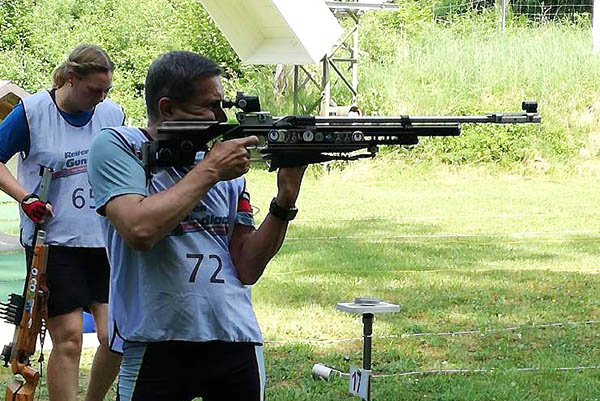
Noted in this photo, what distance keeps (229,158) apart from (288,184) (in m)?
0.30

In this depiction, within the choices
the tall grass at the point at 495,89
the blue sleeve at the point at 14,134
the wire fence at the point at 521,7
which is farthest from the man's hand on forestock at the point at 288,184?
the wire fence at the point at 521,7

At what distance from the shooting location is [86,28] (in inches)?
1230

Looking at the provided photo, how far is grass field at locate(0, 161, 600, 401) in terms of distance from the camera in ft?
20.4

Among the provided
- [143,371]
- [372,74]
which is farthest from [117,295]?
[372,74]

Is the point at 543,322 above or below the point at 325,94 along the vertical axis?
below

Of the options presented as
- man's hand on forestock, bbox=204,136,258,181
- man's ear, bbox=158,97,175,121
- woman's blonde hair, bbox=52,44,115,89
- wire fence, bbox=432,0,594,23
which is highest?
wire fence, bbox=432,0,594,23

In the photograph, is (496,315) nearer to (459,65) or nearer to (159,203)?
(159,203)

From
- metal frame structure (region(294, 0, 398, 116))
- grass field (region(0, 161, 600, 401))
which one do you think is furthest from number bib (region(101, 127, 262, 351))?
metal frame structure (region(294, 0, 398, 116))

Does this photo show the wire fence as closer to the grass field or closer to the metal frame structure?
the metal frame structure

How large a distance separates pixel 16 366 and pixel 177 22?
27402mm

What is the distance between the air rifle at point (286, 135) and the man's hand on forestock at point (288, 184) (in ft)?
0.11

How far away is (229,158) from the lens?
115 inches

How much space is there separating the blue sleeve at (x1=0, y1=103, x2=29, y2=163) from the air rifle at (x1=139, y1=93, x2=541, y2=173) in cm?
209

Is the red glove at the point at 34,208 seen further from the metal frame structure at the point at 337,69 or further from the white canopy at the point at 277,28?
the metal frame structure at the point at 337,69
